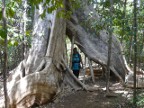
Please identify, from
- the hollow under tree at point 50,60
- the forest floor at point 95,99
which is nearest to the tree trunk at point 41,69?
the hollow under tree at point 50,60

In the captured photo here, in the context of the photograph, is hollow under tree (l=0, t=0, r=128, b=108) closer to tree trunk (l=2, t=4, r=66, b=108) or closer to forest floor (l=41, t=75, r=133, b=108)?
tree trunk (l=2, t=4, r=66, b=108)

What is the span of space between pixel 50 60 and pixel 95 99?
6.26 ft

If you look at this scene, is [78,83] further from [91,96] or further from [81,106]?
[81,106]

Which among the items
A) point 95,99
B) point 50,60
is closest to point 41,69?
point 50,60

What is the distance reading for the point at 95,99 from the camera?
7523 mm

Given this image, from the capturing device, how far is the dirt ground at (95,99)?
23.0 feet

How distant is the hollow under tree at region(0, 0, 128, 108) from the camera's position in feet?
24.6

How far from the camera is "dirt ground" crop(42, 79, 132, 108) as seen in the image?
23.0ft

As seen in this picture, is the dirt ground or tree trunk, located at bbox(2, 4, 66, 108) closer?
the dirt ground

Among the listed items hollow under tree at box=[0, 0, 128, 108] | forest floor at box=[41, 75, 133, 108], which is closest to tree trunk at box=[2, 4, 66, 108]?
hollow under tree at box=[0, 0, 128, 108]

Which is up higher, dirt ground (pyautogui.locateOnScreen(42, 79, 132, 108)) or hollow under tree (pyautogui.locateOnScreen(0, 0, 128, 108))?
hollow under tree (pyautogui.locateOnScreen(0, 0, 128, 108))

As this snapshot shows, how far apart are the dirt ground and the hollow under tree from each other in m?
0.33

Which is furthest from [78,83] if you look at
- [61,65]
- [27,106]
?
[27,106]

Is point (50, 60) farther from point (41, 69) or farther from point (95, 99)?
point (95, 99)
